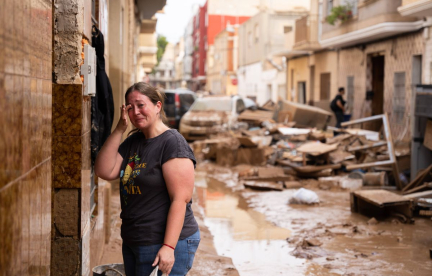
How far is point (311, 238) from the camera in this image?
7422mm

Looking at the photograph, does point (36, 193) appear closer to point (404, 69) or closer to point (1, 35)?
point (1, 35)

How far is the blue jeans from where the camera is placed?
303 cm

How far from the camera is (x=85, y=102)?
3.74 meters

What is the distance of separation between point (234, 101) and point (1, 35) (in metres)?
18.5

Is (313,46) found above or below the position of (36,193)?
above

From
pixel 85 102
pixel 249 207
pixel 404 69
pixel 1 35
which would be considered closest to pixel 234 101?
pixel 404 69

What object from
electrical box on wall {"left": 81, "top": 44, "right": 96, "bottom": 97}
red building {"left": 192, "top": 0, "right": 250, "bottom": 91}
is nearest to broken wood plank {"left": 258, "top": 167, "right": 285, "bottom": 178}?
electrical box on wall {"left": 81, "top": 44, "right": 96, "bottom": 97}

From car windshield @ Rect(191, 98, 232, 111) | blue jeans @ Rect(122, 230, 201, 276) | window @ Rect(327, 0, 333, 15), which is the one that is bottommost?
blue jeans @ Rect(122, 230, 201, 276)

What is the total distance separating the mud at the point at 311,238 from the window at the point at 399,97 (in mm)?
8766

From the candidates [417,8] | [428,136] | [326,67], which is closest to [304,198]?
[428,136]

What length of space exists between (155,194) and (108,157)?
16.4 inches

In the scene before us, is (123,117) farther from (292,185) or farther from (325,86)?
(325,86)

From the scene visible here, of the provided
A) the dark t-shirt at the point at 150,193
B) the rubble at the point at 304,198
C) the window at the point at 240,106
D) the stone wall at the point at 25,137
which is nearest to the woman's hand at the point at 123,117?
the dark t-shirt at the point at 150,193

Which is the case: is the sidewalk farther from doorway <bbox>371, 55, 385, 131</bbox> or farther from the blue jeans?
doorway <bbox>371, 55, 385, 131</bbox>
